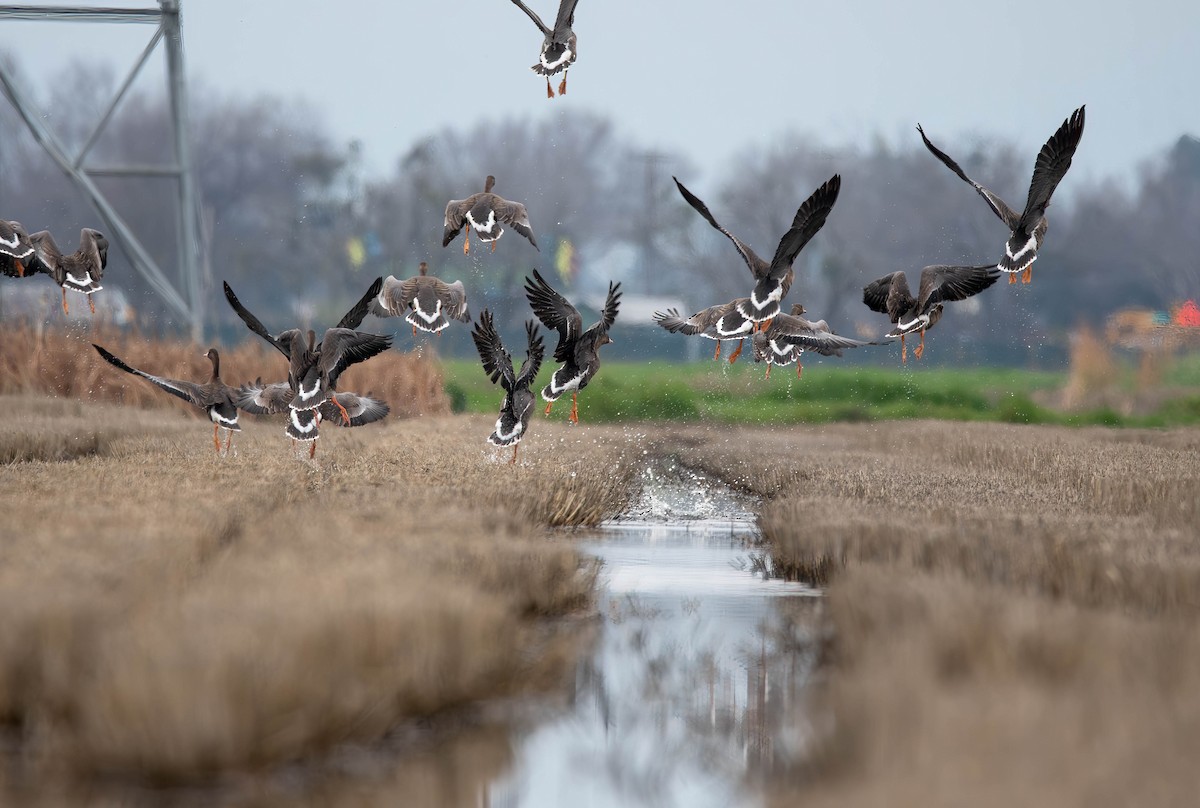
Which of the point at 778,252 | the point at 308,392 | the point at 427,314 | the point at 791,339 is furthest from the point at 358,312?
the point at 791,339

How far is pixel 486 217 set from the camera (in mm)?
15773

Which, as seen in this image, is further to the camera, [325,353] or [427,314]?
[427,314]

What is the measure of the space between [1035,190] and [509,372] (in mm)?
5247

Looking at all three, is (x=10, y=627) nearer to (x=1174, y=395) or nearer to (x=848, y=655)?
(x=848, y=655)

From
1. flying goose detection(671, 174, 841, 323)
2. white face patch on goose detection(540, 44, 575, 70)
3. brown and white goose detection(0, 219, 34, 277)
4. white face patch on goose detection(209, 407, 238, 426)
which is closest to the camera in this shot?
flying goose detection(671, 174, 841, 323)

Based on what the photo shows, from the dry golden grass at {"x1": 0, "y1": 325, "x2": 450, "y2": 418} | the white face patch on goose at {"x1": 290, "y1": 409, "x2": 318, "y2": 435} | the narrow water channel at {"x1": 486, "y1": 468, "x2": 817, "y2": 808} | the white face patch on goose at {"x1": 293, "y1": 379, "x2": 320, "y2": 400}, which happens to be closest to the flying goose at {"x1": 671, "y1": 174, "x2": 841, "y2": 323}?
the narrow water channel at {"x1": 486, "y1": 468, "x2": 817, "y2": 808}

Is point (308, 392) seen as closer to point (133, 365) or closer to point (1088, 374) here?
point (133, 365)

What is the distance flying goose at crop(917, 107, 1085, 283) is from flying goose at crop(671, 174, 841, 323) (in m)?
1.13

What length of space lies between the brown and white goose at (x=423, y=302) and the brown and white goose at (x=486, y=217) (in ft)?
1.87

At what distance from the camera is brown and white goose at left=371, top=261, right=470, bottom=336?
1553 cm

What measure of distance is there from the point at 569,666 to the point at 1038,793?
3.49 metres

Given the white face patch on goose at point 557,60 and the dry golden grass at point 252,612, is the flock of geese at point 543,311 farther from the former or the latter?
the dry golden grass at point 252,612

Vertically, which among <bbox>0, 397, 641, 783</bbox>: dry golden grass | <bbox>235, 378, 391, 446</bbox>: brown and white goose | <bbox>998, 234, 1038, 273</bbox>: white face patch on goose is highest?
<bbox>998, 234, 1038, 273</bbox>: white face patch on goose

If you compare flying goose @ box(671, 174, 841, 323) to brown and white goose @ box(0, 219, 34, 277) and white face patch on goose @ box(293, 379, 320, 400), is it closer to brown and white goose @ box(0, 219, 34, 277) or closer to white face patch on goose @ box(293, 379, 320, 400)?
white face patch on goose @ box(293, 379, 320, 400)
